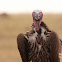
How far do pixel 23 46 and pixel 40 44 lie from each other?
0.12m

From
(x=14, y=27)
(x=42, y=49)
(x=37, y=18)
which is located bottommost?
(x=14, y=27)

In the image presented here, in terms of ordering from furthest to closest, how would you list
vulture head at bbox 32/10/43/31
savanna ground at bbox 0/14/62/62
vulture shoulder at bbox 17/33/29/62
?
savanna ground at bbox 0/14/62/62
vulture shoulder at bbox 17/33/29/62
vulture head at bbox 32/10/43/31

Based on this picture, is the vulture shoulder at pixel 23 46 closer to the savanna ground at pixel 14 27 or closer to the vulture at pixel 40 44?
the vulture at pixel 40 44

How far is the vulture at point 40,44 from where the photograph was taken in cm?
308

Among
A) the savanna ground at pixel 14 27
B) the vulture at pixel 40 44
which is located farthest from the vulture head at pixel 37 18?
the savanna ground at pixel 14 27

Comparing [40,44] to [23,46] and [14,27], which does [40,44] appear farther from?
[14,27]

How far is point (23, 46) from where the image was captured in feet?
10.3

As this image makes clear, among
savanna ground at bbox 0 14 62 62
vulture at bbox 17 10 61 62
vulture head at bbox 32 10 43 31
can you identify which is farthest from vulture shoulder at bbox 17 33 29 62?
savanna ground at bbox 0 14 62 62

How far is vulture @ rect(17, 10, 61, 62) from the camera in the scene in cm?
308

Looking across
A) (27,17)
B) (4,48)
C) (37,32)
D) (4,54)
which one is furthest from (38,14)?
(27,17)

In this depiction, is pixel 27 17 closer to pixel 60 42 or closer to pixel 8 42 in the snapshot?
pixel 8 42

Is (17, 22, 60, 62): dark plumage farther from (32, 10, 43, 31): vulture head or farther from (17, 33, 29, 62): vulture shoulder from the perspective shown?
(32, 10, 43, 31): vulture head

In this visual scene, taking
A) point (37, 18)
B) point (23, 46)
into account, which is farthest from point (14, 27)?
point (37, 18)

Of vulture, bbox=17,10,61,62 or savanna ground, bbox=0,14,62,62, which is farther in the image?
savanna ground, bbox=0,14,62,62
